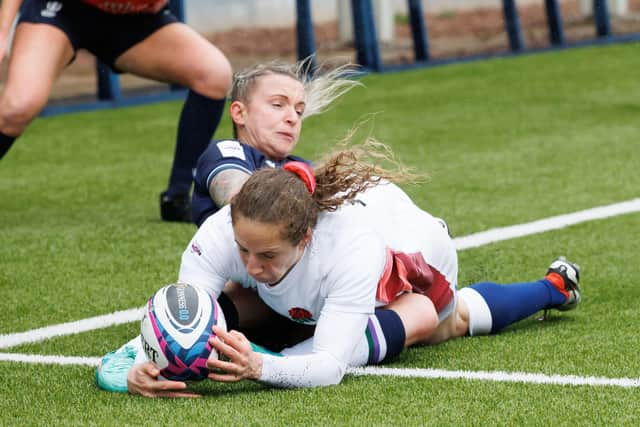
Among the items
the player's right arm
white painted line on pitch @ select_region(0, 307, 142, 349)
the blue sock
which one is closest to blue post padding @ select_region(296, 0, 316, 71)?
the player's right arm

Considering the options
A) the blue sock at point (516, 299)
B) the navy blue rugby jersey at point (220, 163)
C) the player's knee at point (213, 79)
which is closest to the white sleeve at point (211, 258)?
the navy blue rugby jersey at point (220, 163)

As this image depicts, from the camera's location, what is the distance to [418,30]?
14.5m

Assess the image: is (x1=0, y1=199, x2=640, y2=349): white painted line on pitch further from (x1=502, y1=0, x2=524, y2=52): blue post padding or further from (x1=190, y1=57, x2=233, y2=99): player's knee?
(x1=502, y1=0, x2=524, y2=52): blue post padding

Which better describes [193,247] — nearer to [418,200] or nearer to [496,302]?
[496,302]

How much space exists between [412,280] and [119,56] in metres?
2.70

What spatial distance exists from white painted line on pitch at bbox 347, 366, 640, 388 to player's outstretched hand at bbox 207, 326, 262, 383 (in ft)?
1.43

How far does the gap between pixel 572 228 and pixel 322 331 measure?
2.87 meters

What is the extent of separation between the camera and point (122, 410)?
3523 mm

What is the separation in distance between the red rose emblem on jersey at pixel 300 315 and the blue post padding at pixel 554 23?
40.1 feet

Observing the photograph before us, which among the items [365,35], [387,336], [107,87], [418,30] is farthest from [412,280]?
[418,30]

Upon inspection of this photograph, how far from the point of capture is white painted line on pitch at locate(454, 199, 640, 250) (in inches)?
240

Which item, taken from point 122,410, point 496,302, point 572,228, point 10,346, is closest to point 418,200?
point 572,228

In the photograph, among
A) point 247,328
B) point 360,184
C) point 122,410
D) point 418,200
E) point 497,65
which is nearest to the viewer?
point 122,410

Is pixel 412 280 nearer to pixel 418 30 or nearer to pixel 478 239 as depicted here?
pixel 478 239
